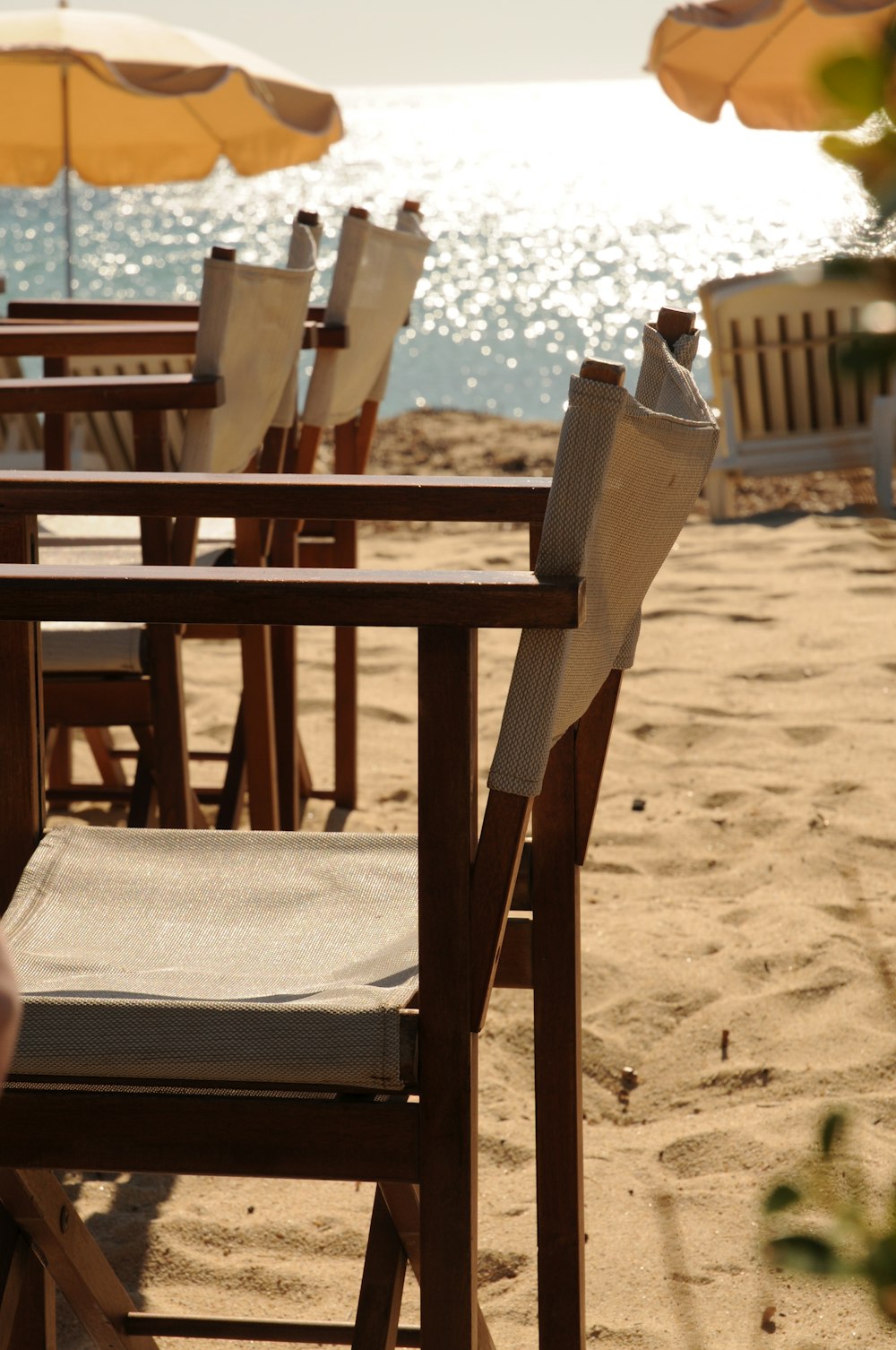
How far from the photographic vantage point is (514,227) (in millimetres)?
64375

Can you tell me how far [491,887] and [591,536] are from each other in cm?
27

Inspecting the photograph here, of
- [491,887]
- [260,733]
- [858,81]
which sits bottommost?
[260,733]

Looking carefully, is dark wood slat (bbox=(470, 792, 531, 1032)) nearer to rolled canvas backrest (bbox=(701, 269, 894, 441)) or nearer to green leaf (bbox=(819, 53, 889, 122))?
green leaf (bbox=(819, 53, 889, 122))

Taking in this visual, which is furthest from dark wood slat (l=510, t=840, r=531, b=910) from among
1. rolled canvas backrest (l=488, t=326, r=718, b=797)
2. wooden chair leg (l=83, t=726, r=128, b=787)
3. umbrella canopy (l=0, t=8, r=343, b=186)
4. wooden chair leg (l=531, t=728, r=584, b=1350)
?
umbrella canopy (l=0, t=8, r=343, b=186)

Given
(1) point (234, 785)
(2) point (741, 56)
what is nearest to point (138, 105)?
(2) point (741, 56)

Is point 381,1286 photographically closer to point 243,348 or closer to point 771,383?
point 243,348

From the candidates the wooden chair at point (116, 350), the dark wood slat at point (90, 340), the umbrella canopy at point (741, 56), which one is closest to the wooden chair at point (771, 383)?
the umbrella canopy at point (741, 56)

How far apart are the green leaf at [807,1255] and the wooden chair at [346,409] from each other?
2.36 meters

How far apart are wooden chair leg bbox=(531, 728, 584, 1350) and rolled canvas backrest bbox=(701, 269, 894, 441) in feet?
17.0

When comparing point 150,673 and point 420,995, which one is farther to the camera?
point 150,673

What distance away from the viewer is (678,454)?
1.17 m

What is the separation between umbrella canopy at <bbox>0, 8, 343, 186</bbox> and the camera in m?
6.32

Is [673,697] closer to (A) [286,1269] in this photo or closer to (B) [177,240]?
(A) [286,1269]

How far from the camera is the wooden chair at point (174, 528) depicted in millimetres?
2168
